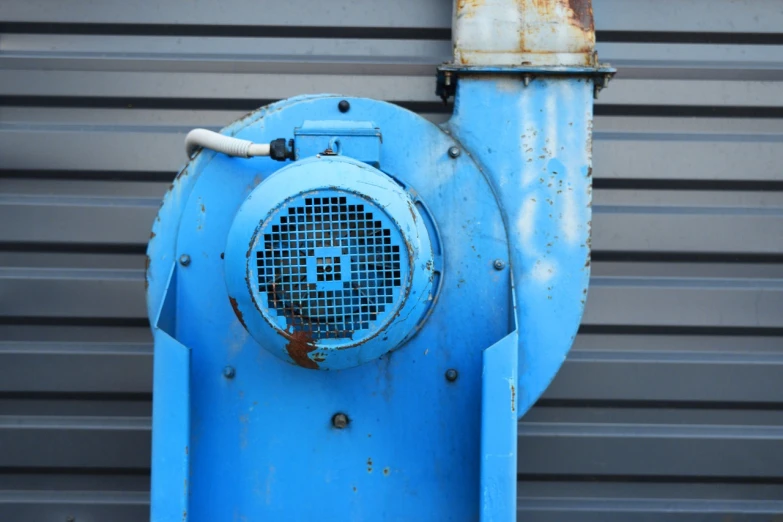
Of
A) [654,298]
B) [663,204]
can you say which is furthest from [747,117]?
[654,298]

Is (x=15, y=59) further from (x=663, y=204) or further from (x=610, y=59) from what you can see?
(x=663, y=204)

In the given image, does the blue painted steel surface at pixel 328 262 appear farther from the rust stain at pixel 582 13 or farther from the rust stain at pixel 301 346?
the rust stain at pixel 582 13

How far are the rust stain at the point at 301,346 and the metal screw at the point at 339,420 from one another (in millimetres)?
237

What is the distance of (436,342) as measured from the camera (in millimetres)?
1728

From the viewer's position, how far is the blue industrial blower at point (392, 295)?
4.98ft

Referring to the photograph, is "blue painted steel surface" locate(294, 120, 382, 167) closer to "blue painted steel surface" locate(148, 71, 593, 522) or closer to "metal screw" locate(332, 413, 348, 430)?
"blue painted steel surface" locate(148, 71, 593, 522)

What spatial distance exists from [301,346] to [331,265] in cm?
19

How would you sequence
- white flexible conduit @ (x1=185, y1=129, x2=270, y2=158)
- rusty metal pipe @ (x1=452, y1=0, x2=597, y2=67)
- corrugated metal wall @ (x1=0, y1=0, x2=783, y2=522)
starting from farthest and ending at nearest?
1. corrugated metal wall @ (x1=0, y1=0, x2=783, y2=522)
2. rusty metal pipe @ (x1=452, y1=0, x2=597, y2=67)
3. white flexible conduit @ (x1=185, y1=129, x2=270, y2=158)

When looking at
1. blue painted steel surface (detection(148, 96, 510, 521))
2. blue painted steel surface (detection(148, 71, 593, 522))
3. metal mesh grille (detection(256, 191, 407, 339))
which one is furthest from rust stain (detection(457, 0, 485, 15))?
metal mesh grille (detection(256, 191, 407, 339))

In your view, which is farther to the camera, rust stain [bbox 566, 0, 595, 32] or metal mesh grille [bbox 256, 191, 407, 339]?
rust stain [bbox 566, 0, 595, 32]

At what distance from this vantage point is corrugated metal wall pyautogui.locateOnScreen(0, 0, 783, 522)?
2898 mm

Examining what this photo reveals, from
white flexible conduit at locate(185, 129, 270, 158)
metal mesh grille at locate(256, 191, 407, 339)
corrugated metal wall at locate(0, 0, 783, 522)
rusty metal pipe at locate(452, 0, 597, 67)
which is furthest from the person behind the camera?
corrugated metal wall at locate(0, 0, 783, 522)

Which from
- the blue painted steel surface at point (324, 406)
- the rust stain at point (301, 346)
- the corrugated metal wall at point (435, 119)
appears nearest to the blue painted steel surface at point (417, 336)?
the blue painted steel surface at point (324, 406)

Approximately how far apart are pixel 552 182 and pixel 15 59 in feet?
7.80
